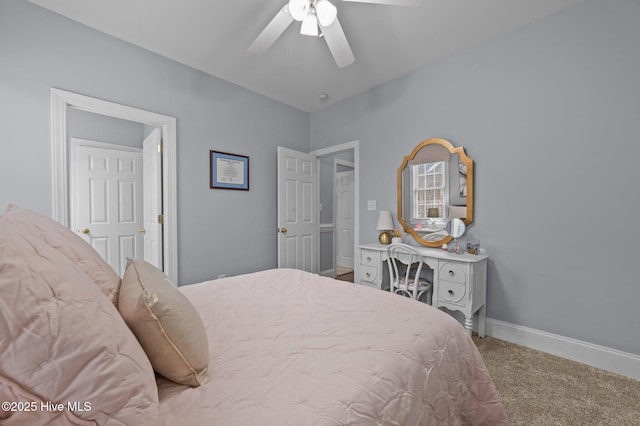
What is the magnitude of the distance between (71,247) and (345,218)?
5.22m

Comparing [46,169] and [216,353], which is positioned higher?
[46,169]

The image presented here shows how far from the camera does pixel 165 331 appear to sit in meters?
0.74

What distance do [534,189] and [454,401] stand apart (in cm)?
202

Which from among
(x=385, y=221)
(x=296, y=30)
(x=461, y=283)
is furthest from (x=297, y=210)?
(x=461, y=283)

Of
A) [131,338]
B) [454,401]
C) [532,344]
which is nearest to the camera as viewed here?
[131,338]

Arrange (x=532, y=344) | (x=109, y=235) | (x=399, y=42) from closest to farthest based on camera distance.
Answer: (x=532, y=344)
(x=399, y=42)
(x=109, y=235)

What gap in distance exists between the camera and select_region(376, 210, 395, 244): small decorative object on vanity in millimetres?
3109

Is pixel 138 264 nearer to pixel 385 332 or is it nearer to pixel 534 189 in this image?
pixel 385 332

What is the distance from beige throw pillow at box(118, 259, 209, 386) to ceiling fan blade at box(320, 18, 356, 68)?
190 centimetres

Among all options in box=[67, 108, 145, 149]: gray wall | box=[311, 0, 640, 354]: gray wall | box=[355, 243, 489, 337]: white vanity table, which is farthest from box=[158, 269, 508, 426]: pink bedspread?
box=[67, 108, 145, 149]: gray wall

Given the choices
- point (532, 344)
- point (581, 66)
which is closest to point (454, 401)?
point (532, 344)

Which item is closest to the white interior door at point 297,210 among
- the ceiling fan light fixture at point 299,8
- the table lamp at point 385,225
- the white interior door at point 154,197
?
the table lamp at point 385,225

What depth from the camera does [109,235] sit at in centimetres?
342

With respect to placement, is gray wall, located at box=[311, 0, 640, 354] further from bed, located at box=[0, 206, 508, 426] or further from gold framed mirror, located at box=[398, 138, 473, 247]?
bed, located at box=[0, 206, 508, 426]
